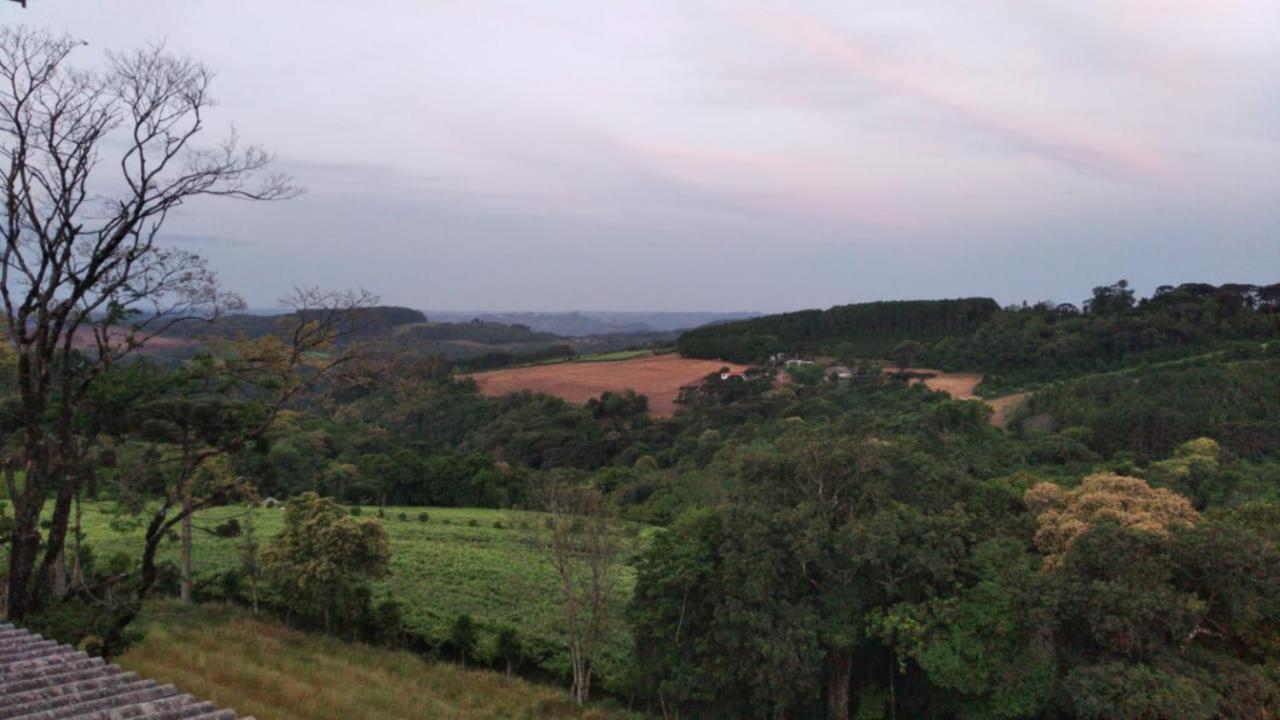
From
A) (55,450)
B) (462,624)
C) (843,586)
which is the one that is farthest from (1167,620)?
(55,450)

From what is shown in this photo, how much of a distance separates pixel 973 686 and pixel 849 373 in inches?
2169

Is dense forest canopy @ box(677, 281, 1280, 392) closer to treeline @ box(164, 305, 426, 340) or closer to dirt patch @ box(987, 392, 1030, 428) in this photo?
dirt patch @ box(987, 392, 1030, 428)

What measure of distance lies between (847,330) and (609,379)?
2797 cm

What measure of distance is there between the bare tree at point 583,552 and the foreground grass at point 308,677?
1.04 m

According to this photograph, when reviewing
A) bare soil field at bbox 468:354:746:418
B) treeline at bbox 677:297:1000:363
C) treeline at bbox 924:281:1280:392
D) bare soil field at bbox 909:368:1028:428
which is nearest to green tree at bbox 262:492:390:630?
bare soil field at bbox 909:368:1028:428

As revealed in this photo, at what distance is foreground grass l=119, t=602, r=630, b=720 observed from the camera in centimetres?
1320

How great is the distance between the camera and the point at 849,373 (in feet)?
220

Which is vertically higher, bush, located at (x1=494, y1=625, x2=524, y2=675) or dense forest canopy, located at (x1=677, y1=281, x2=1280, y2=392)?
dense forest canopy, located at (x1=677, y1=281, x2=1280, y2=392)

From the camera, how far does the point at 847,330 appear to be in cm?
8281

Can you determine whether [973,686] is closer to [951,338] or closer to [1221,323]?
[1221,323]

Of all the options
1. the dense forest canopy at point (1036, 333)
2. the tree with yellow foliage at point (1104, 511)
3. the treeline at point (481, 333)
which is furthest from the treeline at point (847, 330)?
the tree with yellow foliage at point (1104, 511)

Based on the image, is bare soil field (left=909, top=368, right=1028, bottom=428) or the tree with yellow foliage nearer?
the tree with yellow foliage

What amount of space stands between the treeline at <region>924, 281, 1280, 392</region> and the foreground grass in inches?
1839

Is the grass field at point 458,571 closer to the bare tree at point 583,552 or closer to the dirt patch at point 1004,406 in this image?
the bare tree at point 583,552
